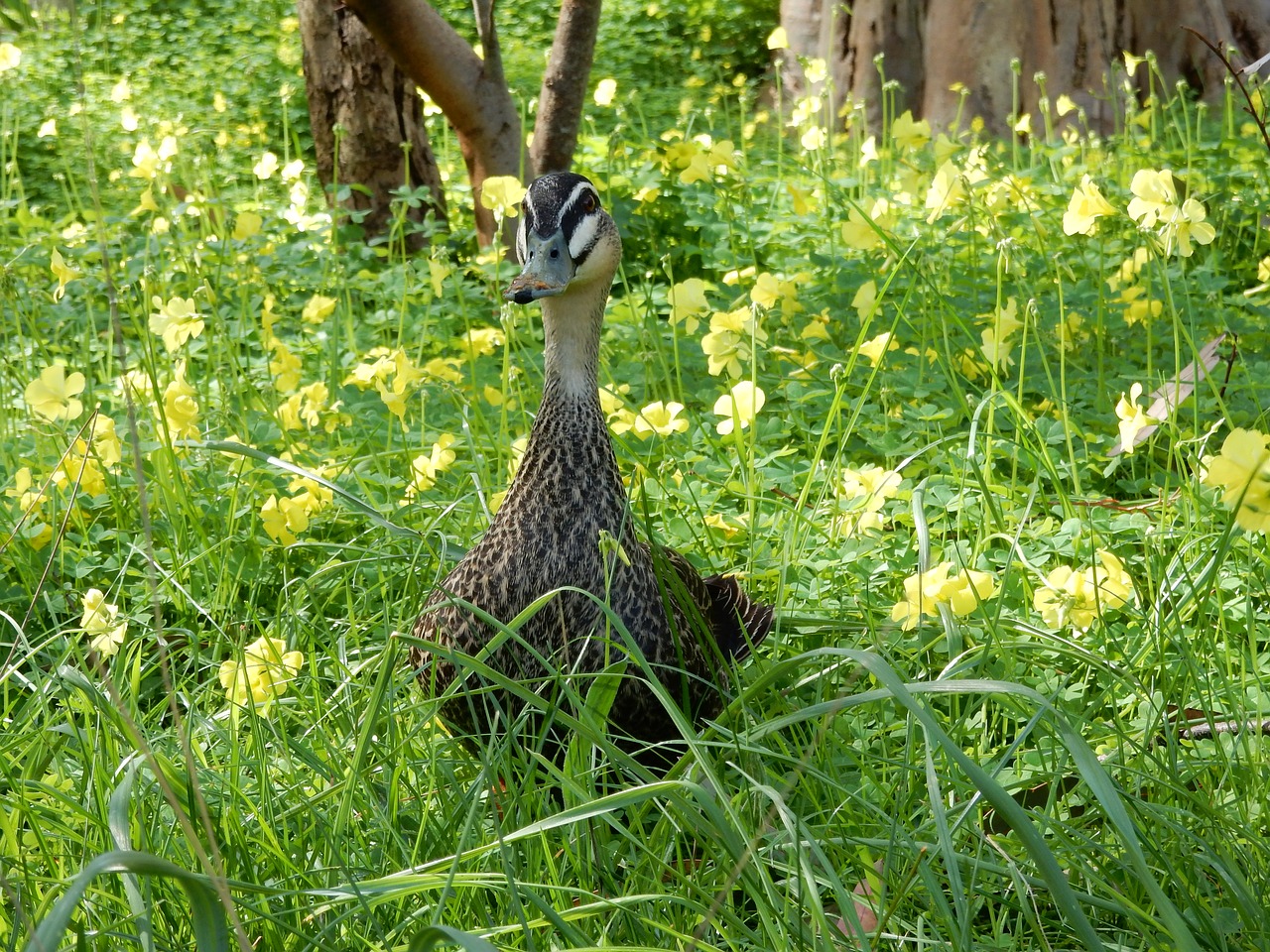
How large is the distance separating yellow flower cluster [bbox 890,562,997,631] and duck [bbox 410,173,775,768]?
0.30m

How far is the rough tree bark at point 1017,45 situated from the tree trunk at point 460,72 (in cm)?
339

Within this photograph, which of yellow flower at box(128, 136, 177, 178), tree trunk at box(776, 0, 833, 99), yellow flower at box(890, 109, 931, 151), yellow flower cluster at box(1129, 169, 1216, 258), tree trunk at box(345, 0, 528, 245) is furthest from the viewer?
tree trunk at box(776, 0, 833, 99)

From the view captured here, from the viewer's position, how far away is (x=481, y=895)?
1833 mm

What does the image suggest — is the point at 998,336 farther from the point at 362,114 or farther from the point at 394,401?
the point at 362,114

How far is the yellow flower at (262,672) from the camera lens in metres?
2.28

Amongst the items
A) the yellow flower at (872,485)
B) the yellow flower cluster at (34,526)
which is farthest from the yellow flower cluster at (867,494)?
the yellow flower cluster at (34,526)

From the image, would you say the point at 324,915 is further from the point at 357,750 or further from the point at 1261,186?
the point at 1261,186

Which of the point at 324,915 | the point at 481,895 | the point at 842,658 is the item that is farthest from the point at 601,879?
the point at 842,658

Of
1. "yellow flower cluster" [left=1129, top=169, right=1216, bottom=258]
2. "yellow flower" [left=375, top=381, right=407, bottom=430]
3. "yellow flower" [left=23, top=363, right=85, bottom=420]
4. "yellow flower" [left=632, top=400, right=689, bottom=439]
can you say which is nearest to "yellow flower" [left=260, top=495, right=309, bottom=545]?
"yellow flower" [left=375, top=381, right=407, bottom=430]

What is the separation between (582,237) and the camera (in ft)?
7.96

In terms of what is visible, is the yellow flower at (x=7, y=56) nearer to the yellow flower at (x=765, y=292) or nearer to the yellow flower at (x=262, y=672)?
the yellow flower at (x=765, y=292)

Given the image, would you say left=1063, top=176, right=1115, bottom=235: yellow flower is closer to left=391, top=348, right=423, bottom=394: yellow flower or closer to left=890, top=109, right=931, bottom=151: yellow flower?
left=890, top=109, right=931, bottom=151: yellow flower

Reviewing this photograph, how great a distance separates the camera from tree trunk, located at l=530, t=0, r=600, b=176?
4.75 meters

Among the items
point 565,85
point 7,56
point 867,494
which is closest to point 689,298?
point 867,494
